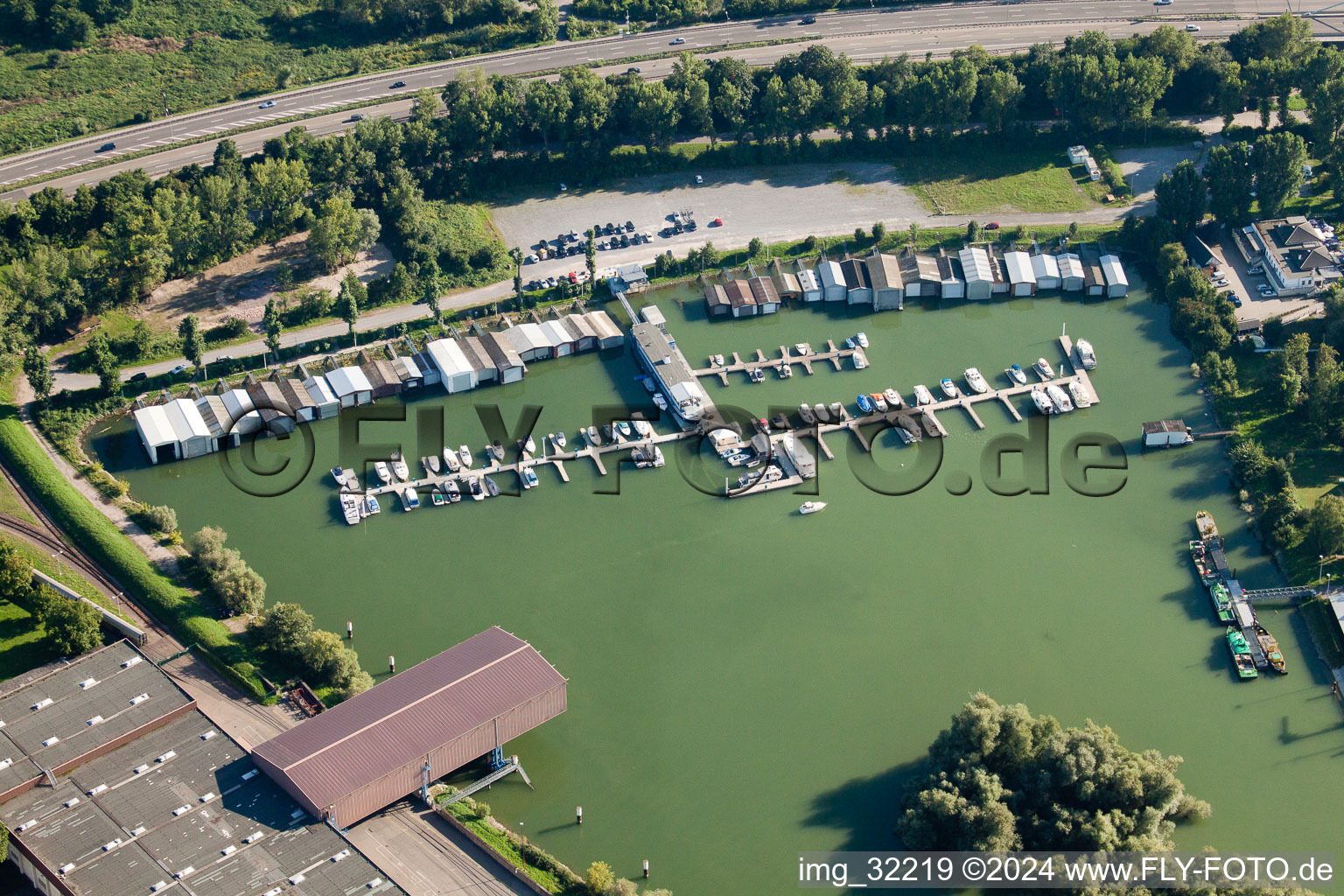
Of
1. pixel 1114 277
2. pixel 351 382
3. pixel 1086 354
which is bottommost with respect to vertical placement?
pixel 1086 354

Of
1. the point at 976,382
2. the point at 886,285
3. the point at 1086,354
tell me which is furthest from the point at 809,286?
the point at 1086,354

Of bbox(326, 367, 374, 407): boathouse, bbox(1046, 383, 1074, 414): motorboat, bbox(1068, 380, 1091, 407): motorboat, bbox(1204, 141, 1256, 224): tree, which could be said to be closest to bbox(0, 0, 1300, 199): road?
bbox(1204, 141, 1256, 224): tree

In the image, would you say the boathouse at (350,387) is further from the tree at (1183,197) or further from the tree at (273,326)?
the tree at (1183,197)

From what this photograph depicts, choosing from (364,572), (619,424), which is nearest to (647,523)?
(619,424)

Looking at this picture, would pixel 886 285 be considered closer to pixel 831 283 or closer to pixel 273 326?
pixel 831 283

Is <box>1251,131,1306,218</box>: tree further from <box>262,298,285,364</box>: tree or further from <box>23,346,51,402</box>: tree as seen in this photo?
<box>23,346,51,402</box>: tree

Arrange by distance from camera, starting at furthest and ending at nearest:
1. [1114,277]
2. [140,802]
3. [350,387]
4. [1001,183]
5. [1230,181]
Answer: [1001,183]
[1230,181]
[1114,277]
[350,387]
[140,802]
